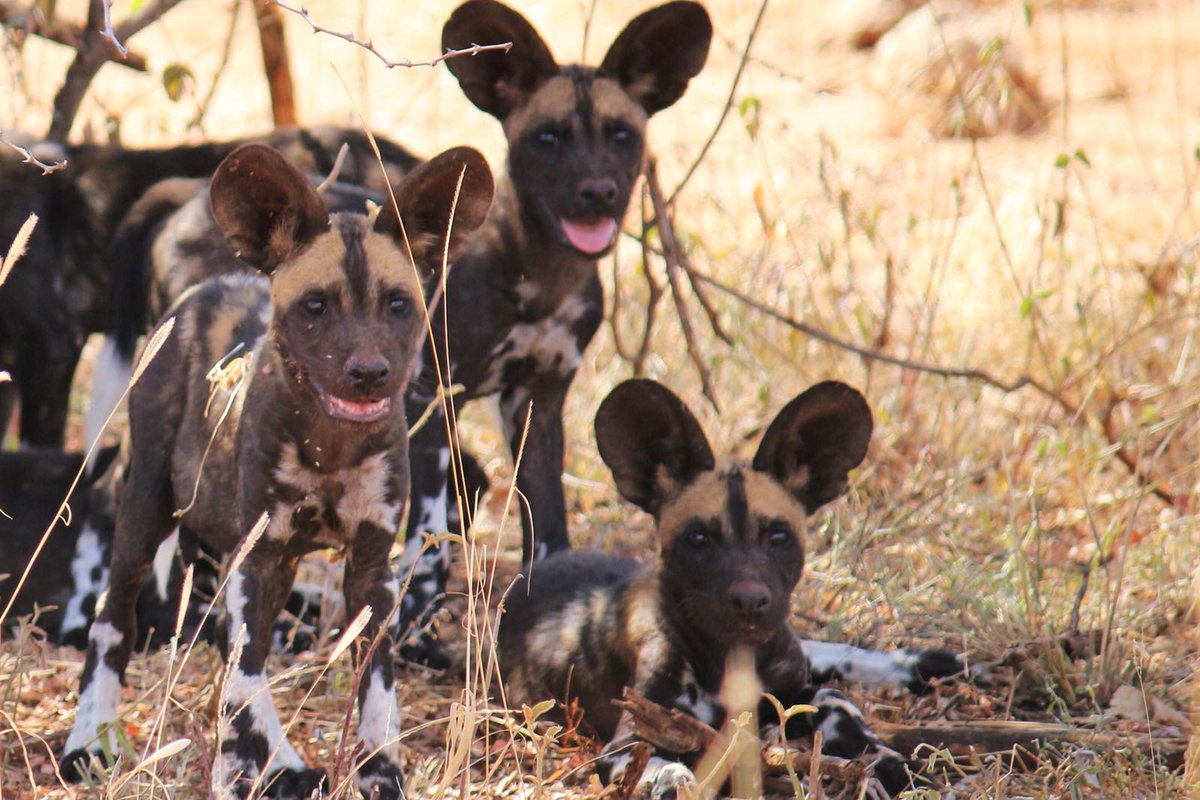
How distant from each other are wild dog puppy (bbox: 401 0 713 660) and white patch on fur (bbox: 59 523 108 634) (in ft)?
2.64

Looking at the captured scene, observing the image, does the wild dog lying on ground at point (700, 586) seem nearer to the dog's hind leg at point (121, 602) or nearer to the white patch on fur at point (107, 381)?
the dog's hind leg at point (121, 602)

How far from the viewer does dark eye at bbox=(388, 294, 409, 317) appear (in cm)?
324

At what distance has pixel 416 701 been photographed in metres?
4.13

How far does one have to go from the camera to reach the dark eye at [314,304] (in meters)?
3.19

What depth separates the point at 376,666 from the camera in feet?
10.9

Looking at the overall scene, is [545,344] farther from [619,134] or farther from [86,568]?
[86,568]

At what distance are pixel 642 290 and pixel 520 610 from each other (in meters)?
2.77

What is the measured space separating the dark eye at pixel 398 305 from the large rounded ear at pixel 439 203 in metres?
0.12

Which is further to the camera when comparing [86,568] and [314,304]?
[86,568]

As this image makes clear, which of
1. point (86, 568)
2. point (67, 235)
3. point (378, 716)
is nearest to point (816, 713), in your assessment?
point (378, 716)

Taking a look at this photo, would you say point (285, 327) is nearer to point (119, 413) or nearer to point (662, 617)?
point (662, 617)

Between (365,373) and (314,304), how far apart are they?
20cm

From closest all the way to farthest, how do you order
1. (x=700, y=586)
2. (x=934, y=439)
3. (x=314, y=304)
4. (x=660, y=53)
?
(x=314, y=304) → (x=700, y=586) → (x=660, y=53) → (x=934, y=439)

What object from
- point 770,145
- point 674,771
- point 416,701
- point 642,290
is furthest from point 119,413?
point 770,145
